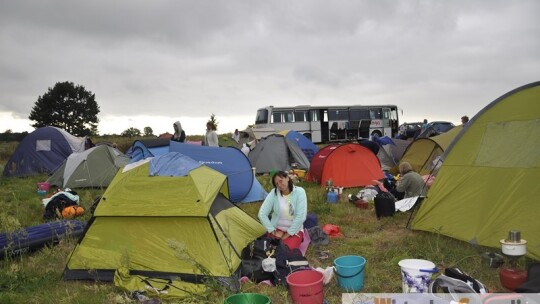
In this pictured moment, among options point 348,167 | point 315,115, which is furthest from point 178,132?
point 315,115

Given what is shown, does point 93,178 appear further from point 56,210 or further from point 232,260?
A: point 232,260

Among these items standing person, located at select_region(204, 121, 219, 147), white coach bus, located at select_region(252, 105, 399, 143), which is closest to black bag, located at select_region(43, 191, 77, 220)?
standing person, located at select_region(204, 121, 219, 147)

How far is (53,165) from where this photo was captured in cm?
1538

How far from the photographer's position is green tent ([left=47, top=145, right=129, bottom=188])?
38.1 ft

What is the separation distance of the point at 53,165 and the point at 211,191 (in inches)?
512

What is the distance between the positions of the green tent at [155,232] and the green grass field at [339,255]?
0.31m

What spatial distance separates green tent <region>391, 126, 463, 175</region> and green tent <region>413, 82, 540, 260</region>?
5688 mm

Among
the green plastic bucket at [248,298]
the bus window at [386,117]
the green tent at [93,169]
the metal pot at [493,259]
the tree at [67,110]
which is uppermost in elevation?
the tree at [67,110]

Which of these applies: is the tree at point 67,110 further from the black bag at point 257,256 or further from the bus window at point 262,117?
the black bag at point 257,256

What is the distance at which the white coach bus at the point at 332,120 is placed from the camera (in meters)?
26.2

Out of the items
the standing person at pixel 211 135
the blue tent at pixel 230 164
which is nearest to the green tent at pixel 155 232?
the blue tent at pixel 230 164

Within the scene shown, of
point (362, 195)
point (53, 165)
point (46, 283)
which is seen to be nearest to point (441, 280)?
point (46, 283)

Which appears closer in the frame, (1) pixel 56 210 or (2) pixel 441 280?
(2) pixel 441 280

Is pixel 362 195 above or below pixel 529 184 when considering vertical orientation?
below
